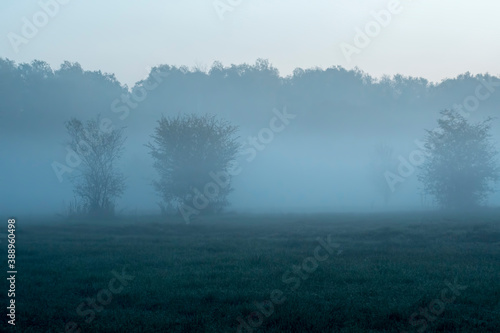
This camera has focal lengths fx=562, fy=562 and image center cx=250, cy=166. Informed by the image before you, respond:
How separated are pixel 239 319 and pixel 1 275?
7.38m

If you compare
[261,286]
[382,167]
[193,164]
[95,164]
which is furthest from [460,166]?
[261,286]

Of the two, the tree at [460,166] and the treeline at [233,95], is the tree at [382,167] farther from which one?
the treeline at [233,95]

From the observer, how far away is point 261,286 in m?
12.2

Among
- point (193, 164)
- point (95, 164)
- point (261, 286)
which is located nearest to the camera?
point (261, 286)

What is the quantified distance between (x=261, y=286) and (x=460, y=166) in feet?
141

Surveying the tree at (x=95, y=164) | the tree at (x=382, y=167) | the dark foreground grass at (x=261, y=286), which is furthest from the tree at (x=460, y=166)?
the dark foreground grass at (x=261, y=286)

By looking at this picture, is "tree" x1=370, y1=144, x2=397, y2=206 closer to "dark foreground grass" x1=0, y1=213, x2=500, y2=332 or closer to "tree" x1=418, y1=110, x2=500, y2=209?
"tree" x1=418, y1=110, x2=500, y2=209

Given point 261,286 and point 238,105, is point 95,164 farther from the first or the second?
point 238,105

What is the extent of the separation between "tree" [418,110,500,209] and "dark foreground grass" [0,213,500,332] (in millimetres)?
30005

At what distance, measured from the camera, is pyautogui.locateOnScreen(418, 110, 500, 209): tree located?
50.0 metres

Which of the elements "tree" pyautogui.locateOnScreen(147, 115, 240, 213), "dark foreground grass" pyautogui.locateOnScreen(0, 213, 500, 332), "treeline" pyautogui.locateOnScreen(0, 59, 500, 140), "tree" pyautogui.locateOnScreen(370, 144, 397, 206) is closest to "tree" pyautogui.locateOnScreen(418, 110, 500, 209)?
"tree" pyautogui.locateOnScreen(370, 144, 397, 206)

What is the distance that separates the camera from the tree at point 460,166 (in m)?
50.0

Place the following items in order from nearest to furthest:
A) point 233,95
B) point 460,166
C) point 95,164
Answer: point 95,164 < point 460,166 < point 233,95

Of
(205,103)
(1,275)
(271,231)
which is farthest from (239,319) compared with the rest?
(205,103)
